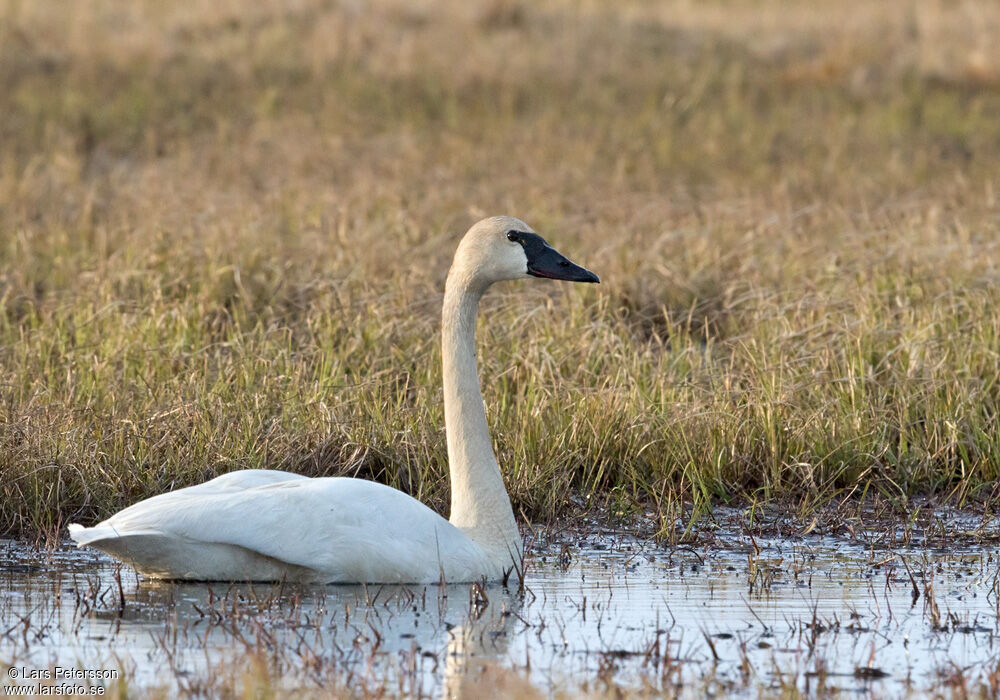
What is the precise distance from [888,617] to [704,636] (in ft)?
2.43

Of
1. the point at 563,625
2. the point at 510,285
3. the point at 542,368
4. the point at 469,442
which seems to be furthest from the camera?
the point at 510,285

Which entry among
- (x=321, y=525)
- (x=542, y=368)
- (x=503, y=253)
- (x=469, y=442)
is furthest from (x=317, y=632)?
(x=542, y=368)

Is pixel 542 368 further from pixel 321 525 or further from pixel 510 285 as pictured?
pixel 321 525

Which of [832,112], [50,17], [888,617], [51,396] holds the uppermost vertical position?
[50,17]

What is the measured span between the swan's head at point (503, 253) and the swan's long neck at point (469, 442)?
60 millimetres

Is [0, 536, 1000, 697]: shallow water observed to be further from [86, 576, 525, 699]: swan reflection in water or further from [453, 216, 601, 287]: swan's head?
[453, 216, 601, 287]: swan's head

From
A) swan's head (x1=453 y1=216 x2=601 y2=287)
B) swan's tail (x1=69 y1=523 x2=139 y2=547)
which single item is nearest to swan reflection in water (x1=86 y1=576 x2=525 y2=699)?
swan's tail (x1=69 y1=523 x2=139 y2=547)

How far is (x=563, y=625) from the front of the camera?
5.17 m

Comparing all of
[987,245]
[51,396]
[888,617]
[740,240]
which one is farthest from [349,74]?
[888,617]

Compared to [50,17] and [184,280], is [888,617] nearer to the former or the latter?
[184,280]

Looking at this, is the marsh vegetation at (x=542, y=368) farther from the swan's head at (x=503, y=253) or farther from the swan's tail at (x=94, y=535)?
the swan's head at (x=503, y=253)

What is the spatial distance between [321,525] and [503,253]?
3.85ft

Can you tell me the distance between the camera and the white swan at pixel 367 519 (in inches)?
212

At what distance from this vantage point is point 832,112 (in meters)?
17.5
